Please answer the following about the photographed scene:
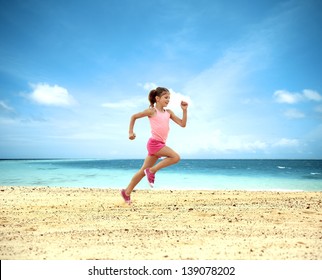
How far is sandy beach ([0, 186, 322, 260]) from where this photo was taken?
3.26 meters

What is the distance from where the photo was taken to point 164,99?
5863 millimetres

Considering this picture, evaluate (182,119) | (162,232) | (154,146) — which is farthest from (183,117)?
(162,232)

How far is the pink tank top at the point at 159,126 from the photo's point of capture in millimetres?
5746

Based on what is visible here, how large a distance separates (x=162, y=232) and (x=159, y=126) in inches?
88.1

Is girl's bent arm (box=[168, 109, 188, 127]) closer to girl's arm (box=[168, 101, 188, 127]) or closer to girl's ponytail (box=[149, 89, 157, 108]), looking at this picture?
girl's arm (box=[168, 101, 188, 127])

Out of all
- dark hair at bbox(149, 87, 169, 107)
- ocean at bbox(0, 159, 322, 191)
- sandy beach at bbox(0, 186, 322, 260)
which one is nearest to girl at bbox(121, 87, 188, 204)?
dark hair at bbox(149, 87, 169, 107)

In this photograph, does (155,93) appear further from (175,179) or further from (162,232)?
(175,179)

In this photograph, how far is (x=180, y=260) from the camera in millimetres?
3012

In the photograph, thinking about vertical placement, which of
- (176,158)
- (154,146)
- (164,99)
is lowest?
(176,158)

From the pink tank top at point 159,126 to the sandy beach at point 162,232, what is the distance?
4.87 feet

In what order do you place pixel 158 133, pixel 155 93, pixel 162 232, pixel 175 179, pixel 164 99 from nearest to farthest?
pixel 162 232 → pixel 158 133 → pixel 164 99 → pixel 155 93 → pixel 175 179

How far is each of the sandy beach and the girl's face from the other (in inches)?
85.0

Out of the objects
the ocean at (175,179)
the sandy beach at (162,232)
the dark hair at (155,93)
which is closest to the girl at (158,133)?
the dark hair at (155,93)

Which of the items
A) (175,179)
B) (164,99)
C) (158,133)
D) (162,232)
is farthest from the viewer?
(175,179)
